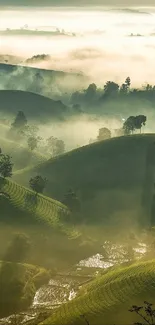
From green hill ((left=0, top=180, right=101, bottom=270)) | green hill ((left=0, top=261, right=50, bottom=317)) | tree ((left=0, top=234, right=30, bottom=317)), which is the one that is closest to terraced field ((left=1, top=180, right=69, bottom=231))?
green hill ((left=0, top=180, right=101, bottom=270))

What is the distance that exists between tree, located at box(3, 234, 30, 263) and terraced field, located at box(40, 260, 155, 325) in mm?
25611

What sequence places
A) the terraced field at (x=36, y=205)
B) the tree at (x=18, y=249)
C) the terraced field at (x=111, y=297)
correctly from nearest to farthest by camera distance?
the terraced field at (x=111, y=297)
the tree at (x=18, y=249)
the terraced field at (x=36, y=205)

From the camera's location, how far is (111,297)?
124 m

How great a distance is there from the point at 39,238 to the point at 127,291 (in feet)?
176

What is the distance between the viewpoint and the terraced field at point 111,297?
113875mm

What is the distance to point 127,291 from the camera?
411 feet

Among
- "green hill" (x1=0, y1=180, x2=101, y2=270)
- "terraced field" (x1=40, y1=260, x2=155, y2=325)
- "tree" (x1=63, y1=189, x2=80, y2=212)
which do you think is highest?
"tree" (x1=63, y1=189, x2=80, y2=212)

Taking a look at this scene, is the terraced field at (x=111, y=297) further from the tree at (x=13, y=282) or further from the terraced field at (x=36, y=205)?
the terraced field at (x=36, y=205)

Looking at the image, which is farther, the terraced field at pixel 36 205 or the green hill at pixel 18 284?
the terraced field at pixel 36 205

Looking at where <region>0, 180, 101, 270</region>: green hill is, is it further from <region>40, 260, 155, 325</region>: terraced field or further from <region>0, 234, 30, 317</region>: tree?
<region>40, 260, 155, 325</region>: terraced field

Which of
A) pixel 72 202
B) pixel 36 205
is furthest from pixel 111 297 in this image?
pixel 72 202

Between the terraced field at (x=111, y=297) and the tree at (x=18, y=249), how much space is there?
25.6 metres

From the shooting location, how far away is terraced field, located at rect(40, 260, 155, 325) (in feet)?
374

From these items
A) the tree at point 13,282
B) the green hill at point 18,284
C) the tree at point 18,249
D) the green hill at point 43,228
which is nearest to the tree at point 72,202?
the green hill at point 43,228
